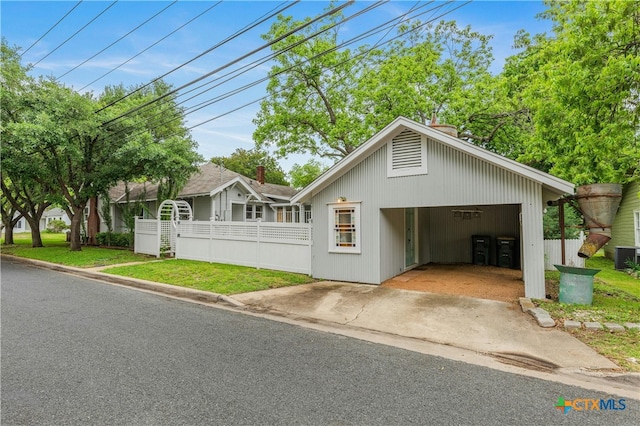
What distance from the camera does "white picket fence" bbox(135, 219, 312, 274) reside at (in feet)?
33.9

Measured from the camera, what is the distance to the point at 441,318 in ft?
19.2

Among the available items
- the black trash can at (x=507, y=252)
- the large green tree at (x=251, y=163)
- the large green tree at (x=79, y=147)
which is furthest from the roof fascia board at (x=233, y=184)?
the large green tree at (x=251, y=163)

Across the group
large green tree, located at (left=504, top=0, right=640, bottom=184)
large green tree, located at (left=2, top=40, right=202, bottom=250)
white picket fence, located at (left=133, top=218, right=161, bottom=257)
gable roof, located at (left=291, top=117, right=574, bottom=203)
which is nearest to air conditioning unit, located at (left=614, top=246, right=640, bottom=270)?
large green tree, located at (left=504, top=0, right=640, bottom=184)

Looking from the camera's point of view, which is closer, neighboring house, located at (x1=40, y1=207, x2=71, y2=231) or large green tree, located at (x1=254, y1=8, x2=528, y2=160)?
large green tree, located at (x1=254, y1=8, x2=528, y2=160)

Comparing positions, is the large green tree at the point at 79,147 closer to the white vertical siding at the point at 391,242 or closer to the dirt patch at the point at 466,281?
the white vertical siding at the point at 391,242

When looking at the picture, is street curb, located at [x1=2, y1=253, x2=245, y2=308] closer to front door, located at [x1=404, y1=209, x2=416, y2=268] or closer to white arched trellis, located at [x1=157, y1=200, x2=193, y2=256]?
white arched trellis, located at [x1=157, y1=200, x2=193, y2=256]

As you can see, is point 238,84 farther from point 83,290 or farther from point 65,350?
point 65,350

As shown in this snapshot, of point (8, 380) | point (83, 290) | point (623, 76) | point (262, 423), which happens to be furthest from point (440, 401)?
point (83, 290)

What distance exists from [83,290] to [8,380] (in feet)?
18.3

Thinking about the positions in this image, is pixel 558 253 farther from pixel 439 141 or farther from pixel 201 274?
pixel 201 274

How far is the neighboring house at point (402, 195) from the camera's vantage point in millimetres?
7043

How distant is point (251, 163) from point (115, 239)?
26.8m

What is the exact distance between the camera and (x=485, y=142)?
16.8 m

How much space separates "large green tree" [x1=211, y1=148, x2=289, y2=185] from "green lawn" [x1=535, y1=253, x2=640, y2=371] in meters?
37.9
